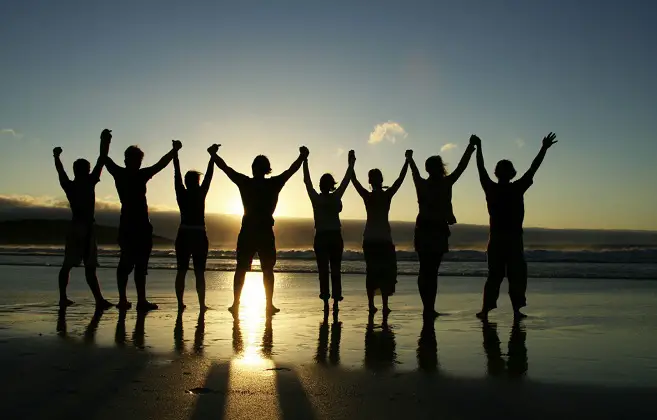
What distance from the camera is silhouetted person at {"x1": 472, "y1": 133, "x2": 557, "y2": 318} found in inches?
305

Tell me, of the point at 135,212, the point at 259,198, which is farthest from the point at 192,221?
the point at 259,198

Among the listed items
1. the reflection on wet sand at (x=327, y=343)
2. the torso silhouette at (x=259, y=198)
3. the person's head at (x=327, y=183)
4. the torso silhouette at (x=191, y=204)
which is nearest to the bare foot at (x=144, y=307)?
the torso silhouette at (x=191, y=204)

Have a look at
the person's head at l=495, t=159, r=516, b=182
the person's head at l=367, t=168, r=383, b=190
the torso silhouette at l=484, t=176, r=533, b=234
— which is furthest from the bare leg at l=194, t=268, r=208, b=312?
the person's head at l=495, t=159, r=516, b=182

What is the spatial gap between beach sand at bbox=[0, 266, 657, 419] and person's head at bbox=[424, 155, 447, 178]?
1.84m

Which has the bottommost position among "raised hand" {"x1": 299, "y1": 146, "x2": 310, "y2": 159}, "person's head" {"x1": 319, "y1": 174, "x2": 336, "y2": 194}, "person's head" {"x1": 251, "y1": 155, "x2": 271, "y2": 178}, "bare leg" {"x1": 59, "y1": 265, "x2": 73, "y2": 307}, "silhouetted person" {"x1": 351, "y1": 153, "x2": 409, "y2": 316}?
"bare leg" {"x1": 59, "y1": 265, "x2": 73, "y2": 307}

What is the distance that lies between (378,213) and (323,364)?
385 centimetres

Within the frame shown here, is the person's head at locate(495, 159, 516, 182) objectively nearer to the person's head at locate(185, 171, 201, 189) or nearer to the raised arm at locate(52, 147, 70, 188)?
the person's head at locate(185, 171, 201, 189)

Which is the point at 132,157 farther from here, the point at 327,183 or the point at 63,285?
the point at 327,183

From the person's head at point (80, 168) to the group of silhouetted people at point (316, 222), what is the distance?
1cm

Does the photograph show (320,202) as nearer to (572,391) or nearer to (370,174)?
(370,174)

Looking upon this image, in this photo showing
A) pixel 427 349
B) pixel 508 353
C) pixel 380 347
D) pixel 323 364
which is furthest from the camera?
pixel 380 347

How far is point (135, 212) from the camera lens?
8289mm

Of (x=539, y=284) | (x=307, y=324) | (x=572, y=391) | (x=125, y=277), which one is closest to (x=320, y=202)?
(x=307, y=324)

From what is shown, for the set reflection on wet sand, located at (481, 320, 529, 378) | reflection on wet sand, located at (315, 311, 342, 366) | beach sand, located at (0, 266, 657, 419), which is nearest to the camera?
beach sand, located at (0, 266, 657, 419)
